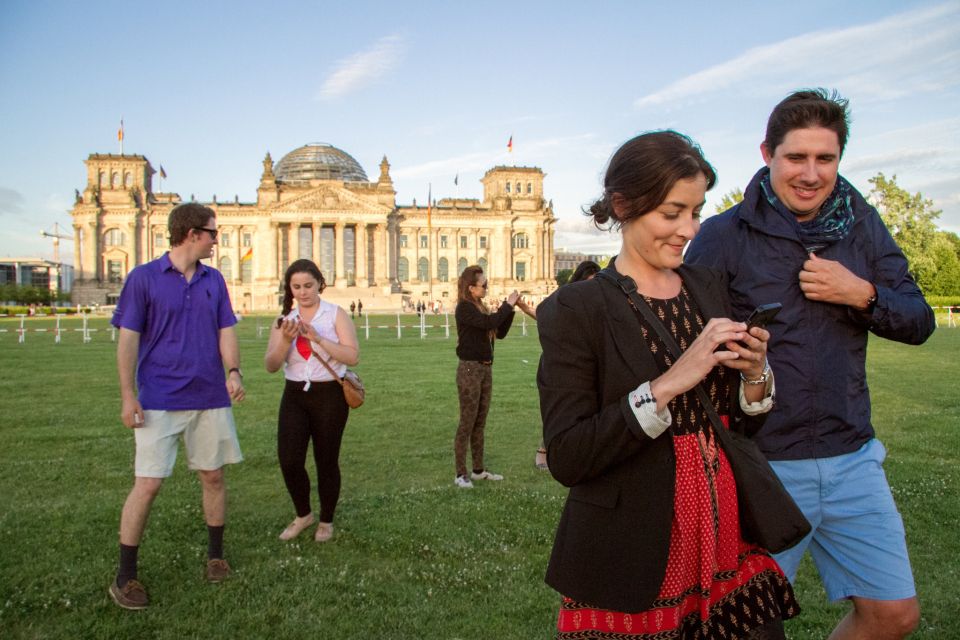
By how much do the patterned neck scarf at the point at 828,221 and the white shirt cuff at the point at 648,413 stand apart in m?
1.19

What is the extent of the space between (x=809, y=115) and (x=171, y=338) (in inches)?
156

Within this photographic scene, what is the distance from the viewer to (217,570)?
507 centimetres

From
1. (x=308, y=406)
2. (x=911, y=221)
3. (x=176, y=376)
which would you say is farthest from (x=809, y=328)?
(x=911, y=221)

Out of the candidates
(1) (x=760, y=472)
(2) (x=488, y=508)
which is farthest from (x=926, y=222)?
(1) (x=760, y=472)

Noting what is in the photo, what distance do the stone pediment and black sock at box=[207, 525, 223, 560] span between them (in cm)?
8630

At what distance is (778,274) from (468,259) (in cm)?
9492

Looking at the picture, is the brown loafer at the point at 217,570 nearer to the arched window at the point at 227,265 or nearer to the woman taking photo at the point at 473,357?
the woman taking photo at the point at 473,357

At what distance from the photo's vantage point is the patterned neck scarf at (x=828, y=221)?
9.37ft

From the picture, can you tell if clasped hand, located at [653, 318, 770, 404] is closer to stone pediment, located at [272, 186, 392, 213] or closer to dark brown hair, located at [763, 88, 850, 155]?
dark brown hair, located at [763, 88, 850, 155]

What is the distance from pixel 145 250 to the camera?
93.3m

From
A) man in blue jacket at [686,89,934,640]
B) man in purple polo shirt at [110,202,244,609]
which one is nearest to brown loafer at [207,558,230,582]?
man in purple polo shirt at [110,202,244,609]

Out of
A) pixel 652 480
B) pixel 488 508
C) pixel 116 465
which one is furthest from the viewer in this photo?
pixel 116 465

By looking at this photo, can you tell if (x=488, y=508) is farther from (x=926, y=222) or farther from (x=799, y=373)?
(x=926, y=222)

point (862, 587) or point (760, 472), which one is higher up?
point (760, 472)
